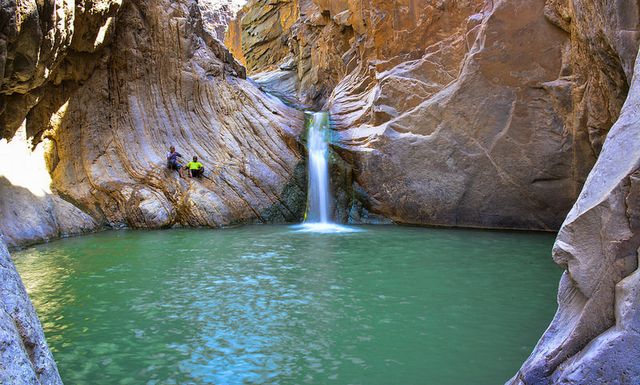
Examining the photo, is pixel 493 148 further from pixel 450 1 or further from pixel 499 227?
pixel 450 1

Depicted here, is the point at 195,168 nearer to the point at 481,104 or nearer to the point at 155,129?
the point at 155,129

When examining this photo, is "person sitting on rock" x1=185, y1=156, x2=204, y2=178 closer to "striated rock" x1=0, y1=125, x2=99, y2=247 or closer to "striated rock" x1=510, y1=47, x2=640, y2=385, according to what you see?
"striated rock" x1=0, y1=125, x2=99, y2=247

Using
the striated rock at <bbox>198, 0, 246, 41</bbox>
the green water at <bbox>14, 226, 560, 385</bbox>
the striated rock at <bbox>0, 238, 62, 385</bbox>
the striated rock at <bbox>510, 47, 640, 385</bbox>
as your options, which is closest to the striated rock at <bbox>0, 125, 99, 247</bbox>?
the green water at <bbox>14, 226, 560, 385</bbox>

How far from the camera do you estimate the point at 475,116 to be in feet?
42.8

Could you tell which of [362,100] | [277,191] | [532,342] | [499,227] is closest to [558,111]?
[499,227]

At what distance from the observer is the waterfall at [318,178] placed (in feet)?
49.4

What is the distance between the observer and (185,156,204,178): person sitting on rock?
1488 centimetres

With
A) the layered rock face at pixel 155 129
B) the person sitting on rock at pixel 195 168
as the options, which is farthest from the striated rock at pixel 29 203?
the person sitting on rock at pixel 195 168

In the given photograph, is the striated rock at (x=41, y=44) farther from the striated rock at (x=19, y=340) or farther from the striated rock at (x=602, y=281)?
the striated rock at (x=602, y=281)

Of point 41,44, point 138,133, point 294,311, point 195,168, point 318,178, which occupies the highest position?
point 41,44

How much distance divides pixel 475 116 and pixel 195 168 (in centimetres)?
766

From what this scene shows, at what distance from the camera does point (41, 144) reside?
1410 centimetres

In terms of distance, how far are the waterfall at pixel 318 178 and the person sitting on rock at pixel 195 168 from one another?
10.4 feet

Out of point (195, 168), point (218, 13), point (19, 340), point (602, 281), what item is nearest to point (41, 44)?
point (195, 168)
